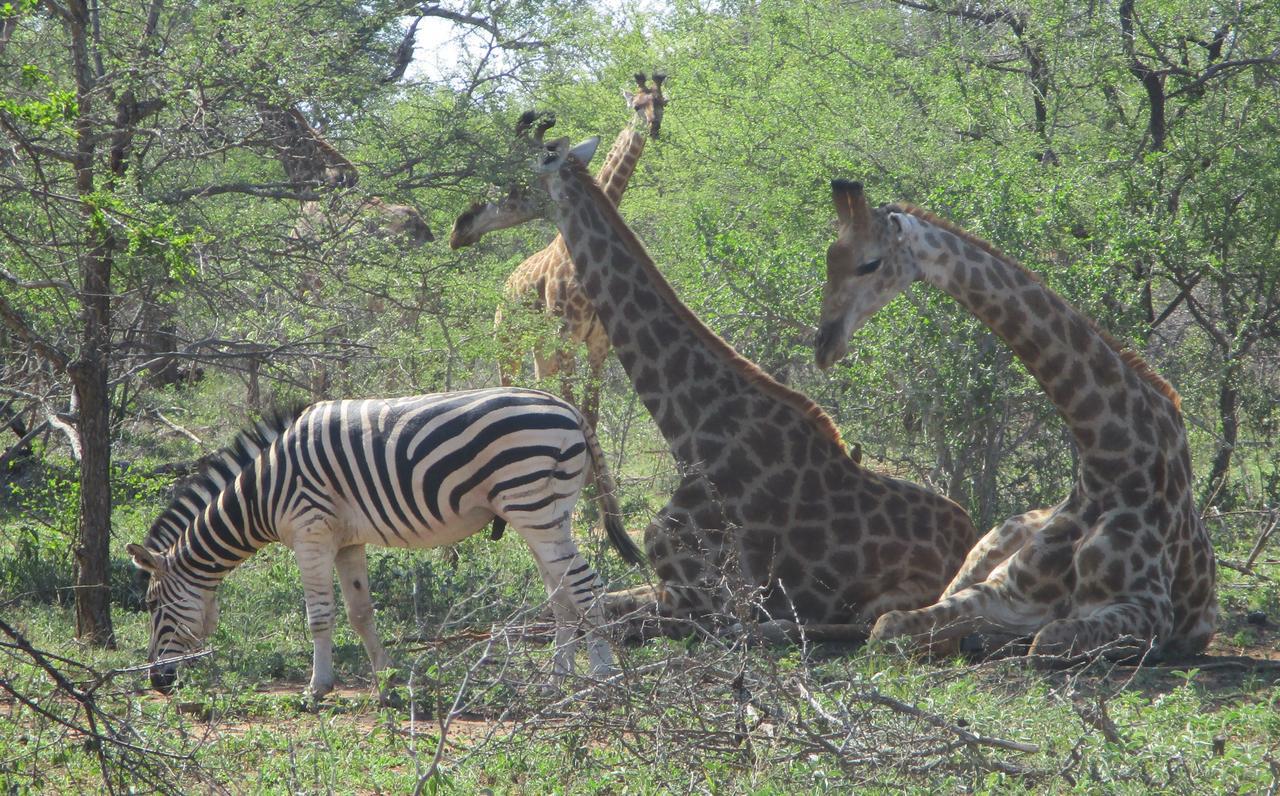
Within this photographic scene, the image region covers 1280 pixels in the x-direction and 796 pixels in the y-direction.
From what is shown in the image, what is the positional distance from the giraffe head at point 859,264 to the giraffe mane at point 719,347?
23.3 inches

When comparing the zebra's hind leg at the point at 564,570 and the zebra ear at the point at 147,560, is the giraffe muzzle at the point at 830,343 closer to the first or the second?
the zebra's hind leg at the point at 564,570

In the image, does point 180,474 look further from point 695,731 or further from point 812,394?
point 695,731

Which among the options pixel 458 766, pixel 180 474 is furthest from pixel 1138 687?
pixel 180 474

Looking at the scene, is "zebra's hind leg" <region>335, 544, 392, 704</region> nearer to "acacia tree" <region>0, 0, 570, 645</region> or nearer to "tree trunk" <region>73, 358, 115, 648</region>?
"acacia tree" <region>0, 0, 570, 645</region>

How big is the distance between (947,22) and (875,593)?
594cm

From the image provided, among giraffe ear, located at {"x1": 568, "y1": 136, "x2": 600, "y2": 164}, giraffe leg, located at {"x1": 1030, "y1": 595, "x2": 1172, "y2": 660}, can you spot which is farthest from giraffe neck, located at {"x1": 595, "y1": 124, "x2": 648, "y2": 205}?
giraffe leg, located at {"x1": 1030, "y1": 595, "x2": 1172, "y2": 660}

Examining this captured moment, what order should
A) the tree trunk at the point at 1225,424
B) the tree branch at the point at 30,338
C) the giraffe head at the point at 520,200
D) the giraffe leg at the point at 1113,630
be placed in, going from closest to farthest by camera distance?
the tree branch at the point at 30,338 < the giraffe leg at the point at 1113,630 < the giraffe head at the point at 520,200 < the tree trunk at the point at 1225,424

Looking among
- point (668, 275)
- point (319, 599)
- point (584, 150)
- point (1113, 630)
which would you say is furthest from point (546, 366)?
point (1113, 630)

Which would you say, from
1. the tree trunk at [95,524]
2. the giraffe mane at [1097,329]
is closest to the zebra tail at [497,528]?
the tree trunk at [95,524]

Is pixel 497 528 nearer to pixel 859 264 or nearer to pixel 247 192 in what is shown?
pixel 859 264

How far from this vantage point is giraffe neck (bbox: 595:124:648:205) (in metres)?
10.8

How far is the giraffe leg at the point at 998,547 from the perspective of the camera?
22.9ft

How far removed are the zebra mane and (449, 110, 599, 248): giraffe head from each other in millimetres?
2291

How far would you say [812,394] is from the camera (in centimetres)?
1059
